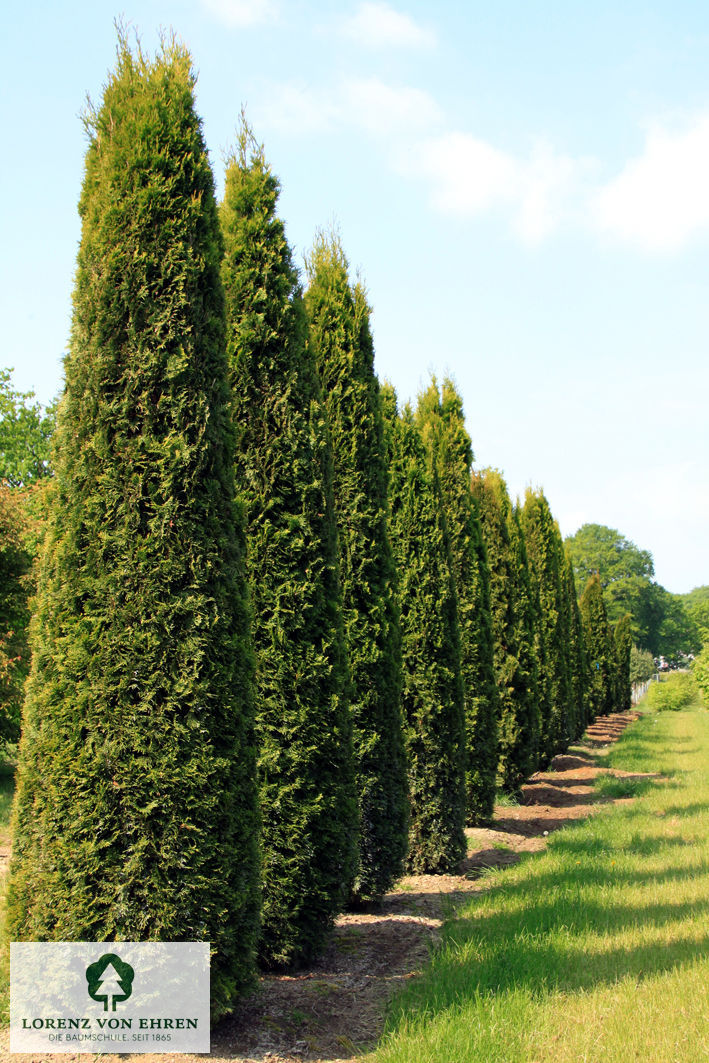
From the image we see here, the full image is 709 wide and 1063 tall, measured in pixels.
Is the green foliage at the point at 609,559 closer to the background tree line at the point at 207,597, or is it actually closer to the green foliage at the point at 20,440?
the green foliage at the point at 20,440

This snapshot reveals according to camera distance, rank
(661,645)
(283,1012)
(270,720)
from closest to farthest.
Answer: (283,1012), (270,720), (661,645)

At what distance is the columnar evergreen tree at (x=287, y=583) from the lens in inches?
216

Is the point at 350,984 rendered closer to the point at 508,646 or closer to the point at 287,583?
the point at 287,583

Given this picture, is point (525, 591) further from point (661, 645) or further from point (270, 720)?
point (661, 645)

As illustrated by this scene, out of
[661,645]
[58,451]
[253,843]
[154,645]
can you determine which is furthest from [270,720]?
[661,645]

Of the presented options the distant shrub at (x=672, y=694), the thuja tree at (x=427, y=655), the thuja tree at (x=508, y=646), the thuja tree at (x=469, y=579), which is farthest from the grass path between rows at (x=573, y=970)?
the distant shrub at (x=672, y=694)

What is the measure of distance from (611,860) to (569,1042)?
15.4 ft

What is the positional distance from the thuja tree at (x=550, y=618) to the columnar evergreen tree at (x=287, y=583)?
13.3 meters

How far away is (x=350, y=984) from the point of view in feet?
17.2

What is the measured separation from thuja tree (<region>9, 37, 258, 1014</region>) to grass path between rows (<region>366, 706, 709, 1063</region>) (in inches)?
50.9

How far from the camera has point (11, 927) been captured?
411cm

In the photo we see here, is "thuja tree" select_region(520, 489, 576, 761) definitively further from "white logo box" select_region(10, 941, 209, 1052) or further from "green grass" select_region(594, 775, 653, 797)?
"white logo box" select_region(10, 941, 209, 1052)

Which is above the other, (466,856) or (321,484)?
(321,484)

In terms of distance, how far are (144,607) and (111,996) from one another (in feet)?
6.31
